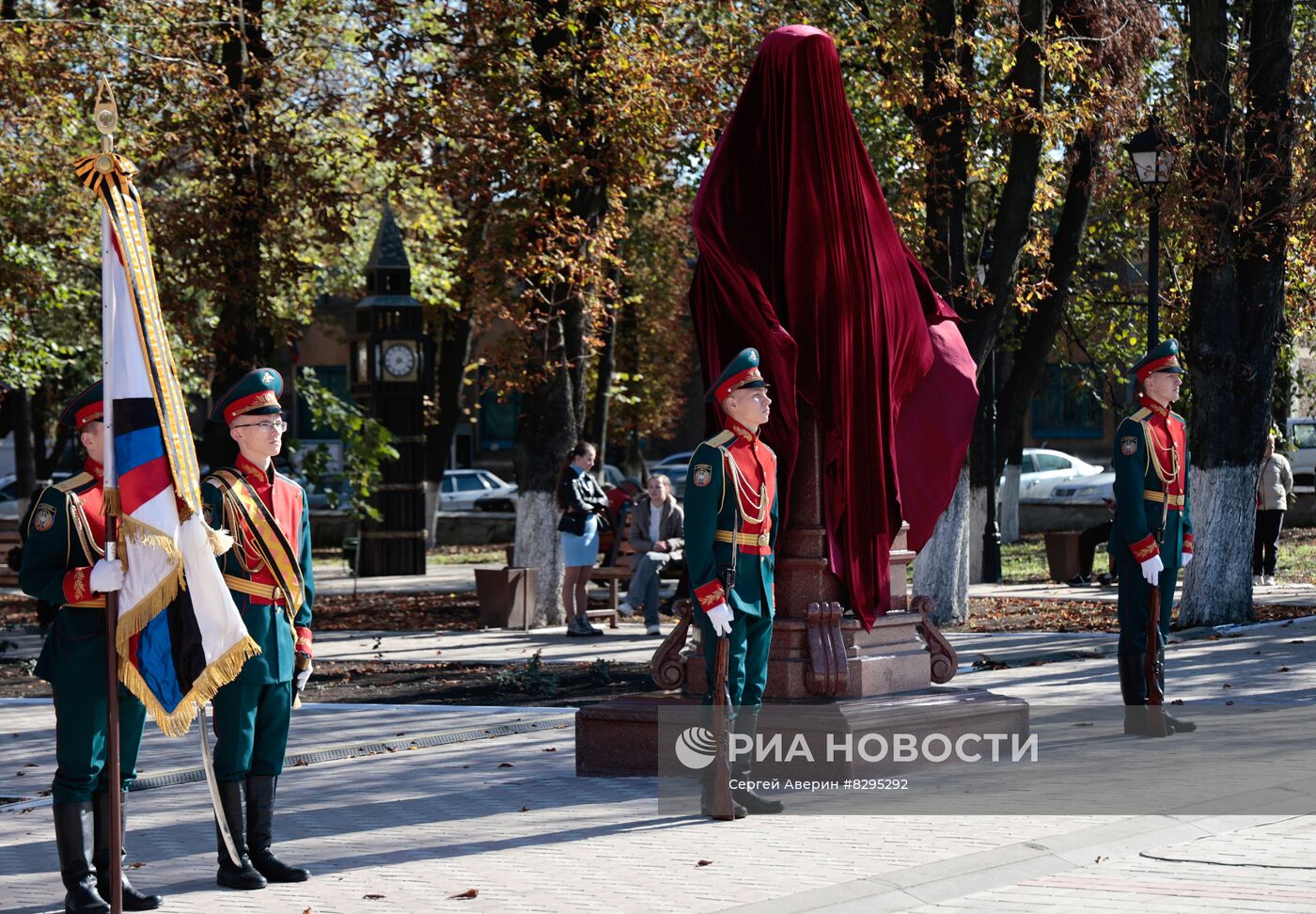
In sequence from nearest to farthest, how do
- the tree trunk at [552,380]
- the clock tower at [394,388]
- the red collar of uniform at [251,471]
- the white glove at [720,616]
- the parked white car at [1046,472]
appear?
the red collar of uniform at [251,471], the white glove at [720,616], the tree trunk at [552,380], the clock tower at [394,388], the parked white car at [1046,472]

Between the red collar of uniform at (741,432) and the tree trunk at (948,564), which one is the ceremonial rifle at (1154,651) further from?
the tree trunk at (948,564)

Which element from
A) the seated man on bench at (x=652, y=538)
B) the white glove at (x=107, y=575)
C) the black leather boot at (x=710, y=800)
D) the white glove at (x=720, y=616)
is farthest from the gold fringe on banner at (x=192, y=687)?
the seated man on bench at (x=652, y=538)

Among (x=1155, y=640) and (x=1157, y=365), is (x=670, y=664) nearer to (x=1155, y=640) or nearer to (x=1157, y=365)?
(x=1155, y=640)

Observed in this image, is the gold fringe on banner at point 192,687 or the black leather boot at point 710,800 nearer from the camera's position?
the gold fringe on banner at point 192,687

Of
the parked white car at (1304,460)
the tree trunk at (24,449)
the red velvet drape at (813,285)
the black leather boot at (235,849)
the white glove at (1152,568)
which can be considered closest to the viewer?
the black leather boot at (235,849)

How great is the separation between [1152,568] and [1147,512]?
13.6 inches

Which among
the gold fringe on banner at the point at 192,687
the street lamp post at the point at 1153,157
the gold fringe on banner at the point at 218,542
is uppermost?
the street lamp post at the point at 1153,157

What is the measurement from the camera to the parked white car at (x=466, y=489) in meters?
49.2

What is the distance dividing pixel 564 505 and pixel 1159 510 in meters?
8.22

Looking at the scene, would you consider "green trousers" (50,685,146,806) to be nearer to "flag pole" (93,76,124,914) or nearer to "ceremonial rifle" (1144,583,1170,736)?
"flag pole" (93,76,124,914)

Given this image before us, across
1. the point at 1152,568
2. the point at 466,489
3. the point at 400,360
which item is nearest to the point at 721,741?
the point at 1152,568

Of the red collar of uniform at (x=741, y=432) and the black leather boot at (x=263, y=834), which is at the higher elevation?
the red collar of uniform at (x=741, y=432)

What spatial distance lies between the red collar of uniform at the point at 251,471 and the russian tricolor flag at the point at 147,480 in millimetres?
593

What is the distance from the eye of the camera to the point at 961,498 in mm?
19406
